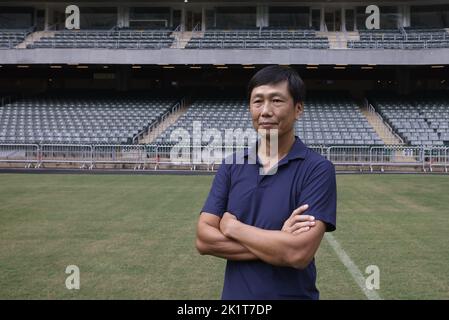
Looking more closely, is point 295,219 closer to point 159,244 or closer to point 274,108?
point 274,108

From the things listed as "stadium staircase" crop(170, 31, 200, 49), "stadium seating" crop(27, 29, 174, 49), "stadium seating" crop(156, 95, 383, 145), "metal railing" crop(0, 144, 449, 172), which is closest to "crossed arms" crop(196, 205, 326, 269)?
"metal railing" crop(0, 144, 449, 172)

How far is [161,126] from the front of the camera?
103ft

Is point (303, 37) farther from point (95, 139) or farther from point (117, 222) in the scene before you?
point (117, 222)

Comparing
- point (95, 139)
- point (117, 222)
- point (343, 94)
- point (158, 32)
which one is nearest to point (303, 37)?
point (343, 94)

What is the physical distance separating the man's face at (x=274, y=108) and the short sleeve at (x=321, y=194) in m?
0.30

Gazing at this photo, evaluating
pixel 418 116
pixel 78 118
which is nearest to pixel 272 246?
pixel 418 116

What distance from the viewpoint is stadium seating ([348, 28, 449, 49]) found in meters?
32.8

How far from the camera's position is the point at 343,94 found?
125 ft

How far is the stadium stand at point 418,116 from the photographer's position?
28.0m

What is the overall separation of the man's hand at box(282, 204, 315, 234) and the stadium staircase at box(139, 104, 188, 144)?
85.6 ft

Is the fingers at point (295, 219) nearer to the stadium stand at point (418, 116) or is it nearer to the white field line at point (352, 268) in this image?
the white field line at point (352, 268)

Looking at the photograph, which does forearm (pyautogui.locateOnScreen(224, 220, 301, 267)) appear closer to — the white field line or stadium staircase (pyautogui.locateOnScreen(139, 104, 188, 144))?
the white field line

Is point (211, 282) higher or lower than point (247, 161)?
lower
